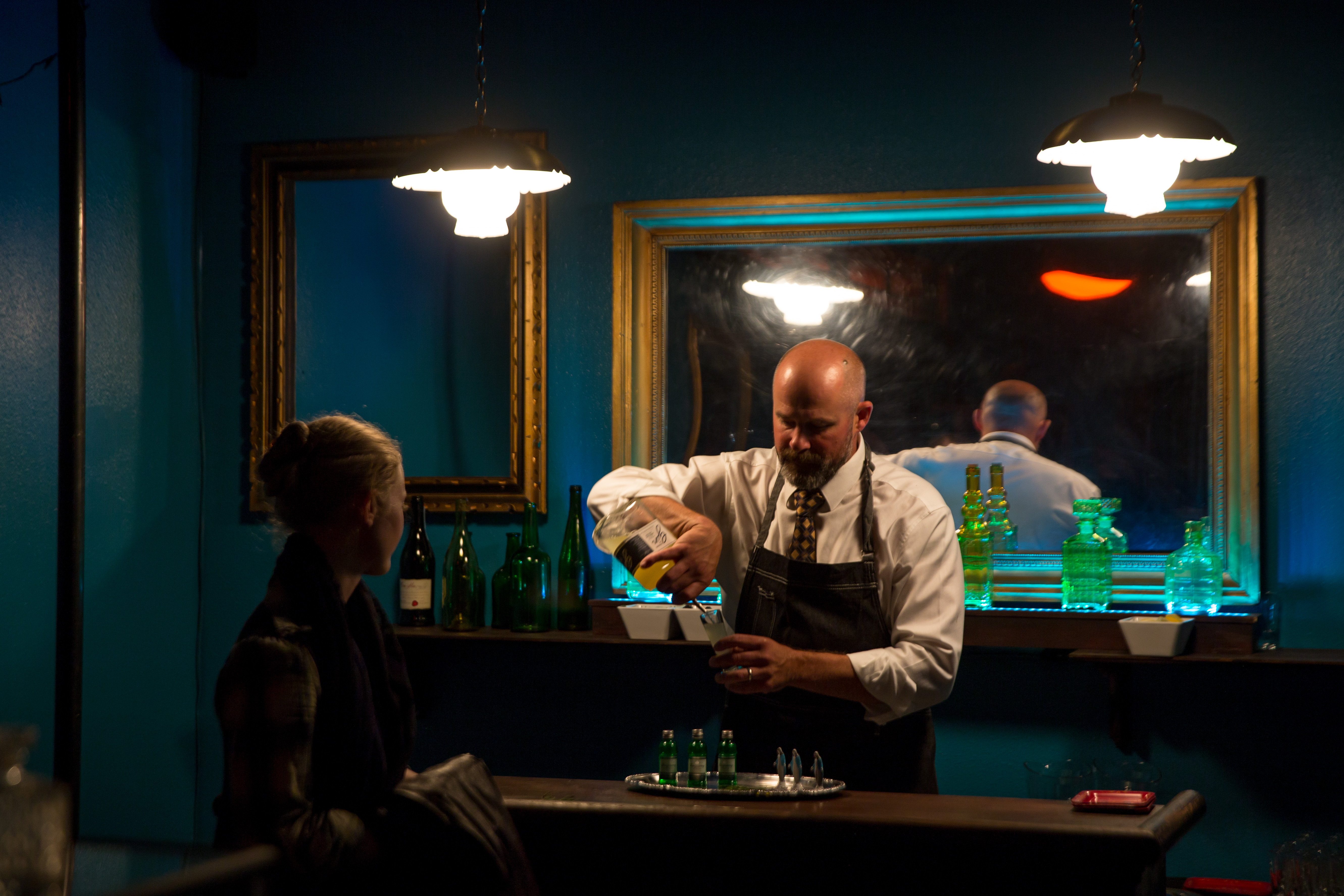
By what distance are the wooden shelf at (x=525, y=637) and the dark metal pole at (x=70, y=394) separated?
81cm

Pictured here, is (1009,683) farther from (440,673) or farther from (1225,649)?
(440,673)

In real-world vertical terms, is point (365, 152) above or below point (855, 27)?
below

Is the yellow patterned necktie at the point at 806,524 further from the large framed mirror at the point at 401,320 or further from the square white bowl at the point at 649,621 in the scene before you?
the large framed mirror at the point at 401,320

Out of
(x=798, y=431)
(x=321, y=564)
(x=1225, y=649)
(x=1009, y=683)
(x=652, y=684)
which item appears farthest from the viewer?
(x=652, y=684)

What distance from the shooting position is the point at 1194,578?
9.87ft

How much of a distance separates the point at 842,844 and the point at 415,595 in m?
1.82

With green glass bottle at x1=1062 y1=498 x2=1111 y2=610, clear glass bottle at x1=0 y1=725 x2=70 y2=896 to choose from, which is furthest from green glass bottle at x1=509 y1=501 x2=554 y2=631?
clear glass bottle at x1=0 y1=725 x2=70 y2=896

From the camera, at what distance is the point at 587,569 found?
3449 millimetres

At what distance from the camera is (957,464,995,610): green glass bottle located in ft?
10.3

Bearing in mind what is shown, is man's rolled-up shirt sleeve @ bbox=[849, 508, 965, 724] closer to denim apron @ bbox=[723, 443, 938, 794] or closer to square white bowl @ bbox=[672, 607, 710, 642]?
denim apron @ bbox=[723, 443, 938, 794]

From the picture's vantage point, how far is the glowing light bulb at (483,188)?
108 inches

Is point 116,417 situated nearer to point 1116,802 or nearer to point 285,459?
point 285,459

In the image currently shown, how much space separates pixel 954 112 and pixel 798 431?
1176 mm

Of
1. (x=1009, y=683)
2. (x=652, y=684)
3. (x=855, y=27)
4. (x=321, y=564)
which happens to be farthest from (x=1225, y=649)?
(x=321, y=564)
